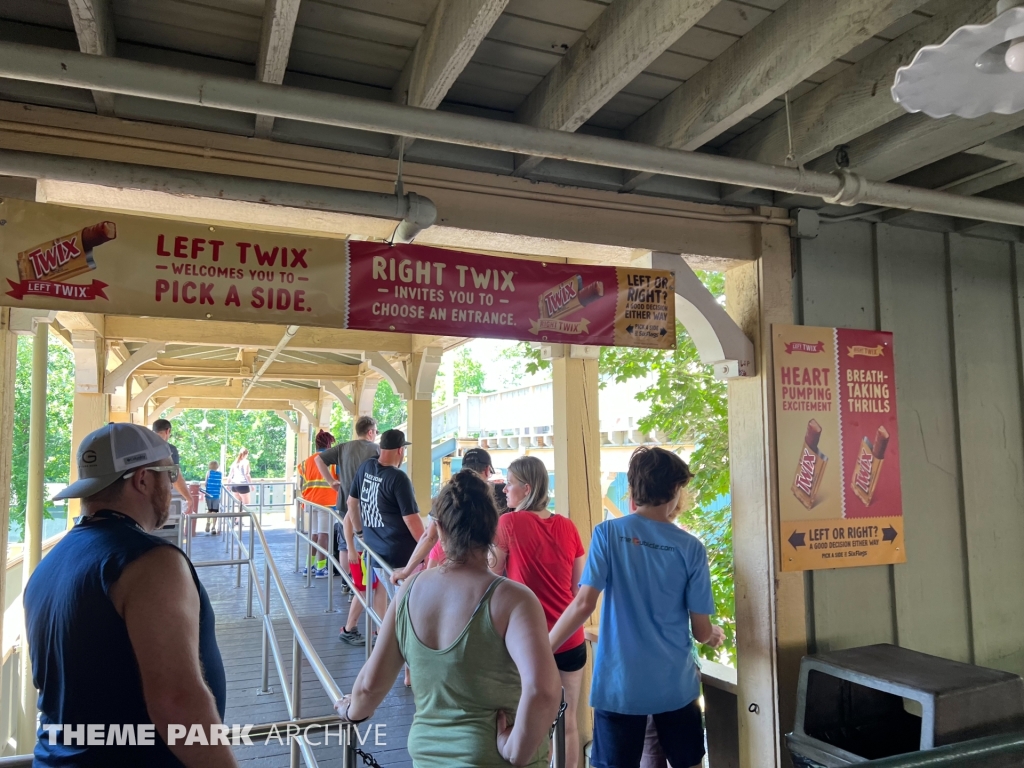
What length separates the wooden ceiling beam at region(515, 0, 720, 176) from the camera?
7.56ft

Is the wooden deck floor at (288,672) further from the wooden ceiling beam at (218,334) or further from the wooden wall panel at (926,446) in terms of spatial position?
the wooden wall panel at (926,446)

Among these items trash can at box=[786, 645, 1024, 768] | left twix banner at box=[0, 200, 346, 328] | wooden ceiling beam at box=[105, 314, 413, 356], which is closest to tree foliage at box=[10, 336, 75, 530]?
wooden ceiling beam at box=[105, 314, 413, 356]

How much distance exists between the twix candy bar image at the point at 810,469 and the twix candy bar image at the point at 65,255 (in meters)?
3.48

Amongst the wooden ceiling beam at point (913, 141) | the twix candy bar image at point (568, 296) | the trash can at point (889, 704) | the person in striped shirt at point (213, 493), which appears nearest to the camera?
the trash can at point (889, 704)

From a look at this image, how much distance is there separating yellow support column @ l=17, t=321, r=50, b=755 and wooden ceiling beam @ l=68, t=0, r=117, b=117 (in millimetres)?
2728

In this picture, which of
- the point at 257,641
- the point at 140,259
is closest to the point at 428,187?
the point at 140,259

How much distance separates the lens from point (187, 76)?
86.6 inches

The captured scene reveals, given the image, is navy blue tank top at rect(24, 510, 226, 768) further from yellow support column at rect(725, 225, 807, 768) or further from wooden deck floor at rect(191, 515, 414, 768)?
yellow support column at rect(725, 225, 807, 768)

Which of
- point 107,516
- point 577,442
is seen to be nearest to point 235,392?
point 577,442

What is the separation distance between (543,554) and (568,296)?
127 centimetres

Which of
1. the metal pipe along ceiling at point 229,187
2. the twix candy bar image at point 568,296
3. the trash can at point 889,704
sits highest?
the metal pipe along ceiling at point 229,187

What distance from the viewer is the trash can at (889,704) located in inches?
116

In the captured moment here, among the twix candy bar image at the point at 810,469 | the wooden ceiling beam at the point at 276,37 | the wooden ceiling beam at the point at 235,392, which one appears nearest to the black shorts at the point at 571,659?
the twix candy bar image at the point at 810,469

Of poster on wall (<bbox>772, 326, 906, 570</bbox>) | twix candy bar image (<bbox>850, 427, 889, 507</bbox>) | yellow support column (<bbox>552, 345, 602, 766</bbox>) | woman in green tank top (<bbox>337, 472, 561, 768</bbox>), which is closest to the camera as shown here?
woman in green tank top (<bbox>337, 472, 561, 768</bbox>)
